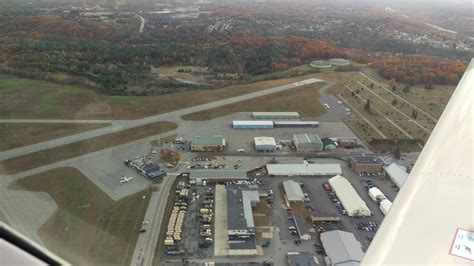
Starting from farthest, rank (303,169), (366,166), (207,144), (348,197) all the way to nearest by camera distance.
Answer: (207,144) < (366,166) < (303,169) < (348,197)

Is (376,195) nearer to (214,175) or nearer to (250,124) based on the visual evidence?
(214,175)

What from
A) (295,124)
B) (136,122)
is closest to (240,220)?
(295,124)

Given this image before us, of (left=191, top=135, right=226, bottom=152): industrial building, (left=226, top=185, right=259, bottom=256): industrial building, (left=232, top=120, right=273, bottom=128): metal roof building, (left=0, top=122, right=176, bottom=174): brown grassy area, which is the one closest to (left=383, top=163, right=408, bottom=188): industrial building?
(left=226, top=185, right=259, bottom=256): industrial building

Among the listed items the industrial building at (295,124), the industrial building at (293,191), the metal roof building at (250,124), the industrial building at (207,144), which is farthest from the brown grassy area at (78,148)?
the industrial building at (293,191)

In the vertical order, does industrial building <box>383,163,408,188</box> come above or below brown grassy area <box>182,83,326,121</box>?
below

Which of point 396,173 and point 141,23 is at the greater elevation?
point 141,23

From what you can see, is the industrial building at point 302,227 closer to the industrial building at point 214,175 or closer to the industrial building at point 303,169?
the industrial building at point 303,169

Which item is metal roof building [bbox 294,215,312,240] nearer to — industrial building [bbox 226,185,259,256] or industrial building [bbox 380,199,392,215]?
industrial building [bbox 226,185,259,256]
